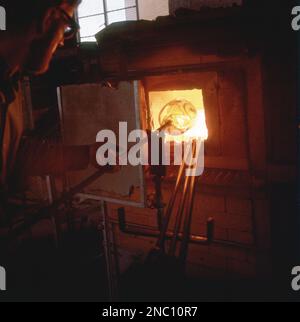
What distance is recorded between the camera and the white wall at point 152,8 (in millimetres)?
6992

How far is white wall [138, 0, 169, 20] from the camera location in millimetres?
6992

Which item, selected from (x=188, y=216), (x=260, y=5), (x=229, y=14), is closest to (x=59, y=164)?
(x=188, y=216)

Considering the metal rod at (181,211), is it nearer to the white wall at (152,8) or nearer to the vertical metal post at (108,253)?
the vertical metal post at (108,253)

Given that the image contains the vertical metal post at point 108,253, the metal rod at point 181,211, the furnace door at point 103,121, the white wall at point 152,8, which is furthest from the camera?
the white wall at point 152,8

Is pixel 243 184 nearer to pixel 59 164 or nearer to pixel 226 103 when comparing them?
pixel 226 103

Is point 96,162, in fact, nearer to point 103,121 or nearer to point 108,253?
point 103,121

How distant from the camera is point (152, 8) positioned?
729cm

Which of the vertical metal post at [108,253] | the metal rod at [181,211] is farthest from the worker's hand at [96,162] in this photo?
the metal rod at [181,211]

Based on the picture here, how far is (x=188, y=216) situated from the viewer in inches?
139

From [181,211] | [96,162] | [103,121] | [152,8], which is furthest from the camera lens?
[152,8]

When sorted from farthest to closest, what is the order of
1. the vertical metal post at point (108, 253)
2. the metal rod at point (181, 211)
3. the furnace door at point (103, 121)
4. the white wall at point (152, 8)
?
the white wall at point (152, 8) < the vertical metal post at point (108, 253) < the furnace door at point (103, 121) < the metal rod at point (181, 211)

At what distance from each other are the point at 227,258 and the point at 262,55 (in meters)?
2.60

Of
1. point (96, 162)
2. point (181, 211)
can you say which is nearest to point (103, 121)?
point (96, 162)
